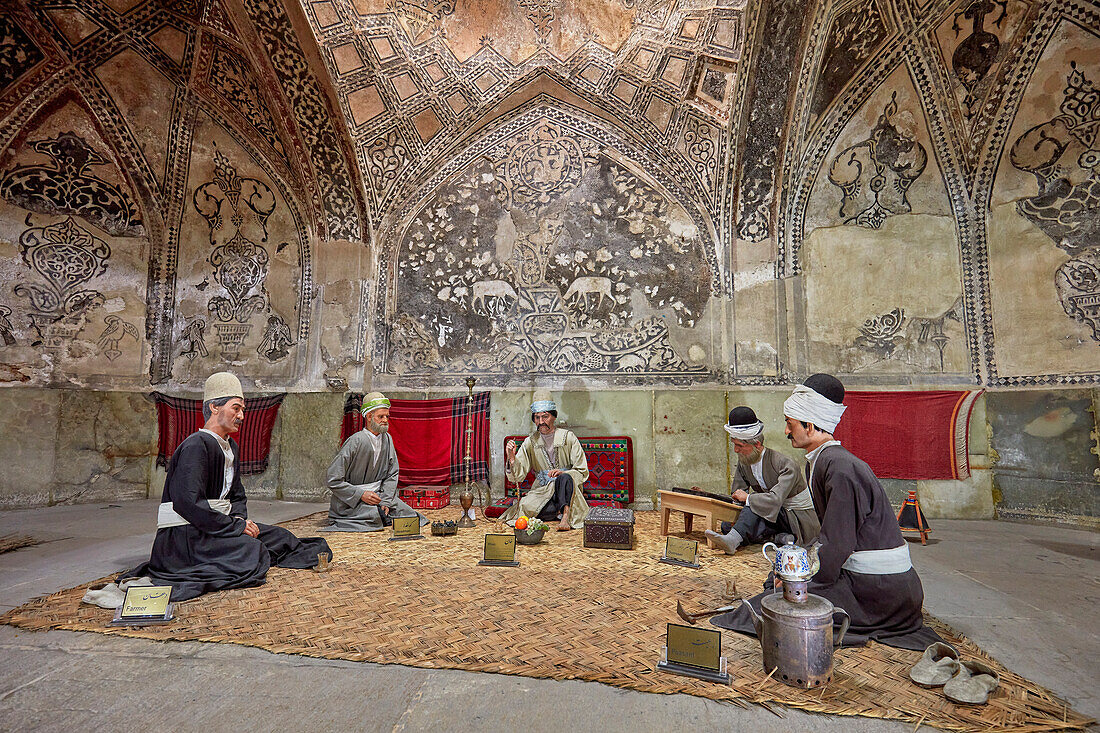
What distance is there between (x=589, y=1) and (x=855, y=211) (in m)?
4.41

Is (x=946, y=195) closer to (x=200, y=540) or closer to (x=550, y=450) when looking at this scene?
(x=550, y=450)

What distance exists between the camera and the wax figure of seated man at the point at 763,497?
4.26 metres

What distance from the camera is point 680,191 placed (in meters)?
7.48

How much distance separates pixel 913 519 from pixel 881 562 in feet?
10.2

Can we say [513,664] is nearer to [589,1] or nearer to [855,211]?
[855,211]

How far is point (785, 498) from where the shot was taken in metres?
4.32

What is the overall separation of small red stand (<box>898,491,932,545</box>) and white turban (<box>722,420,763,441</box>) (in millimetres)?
1666

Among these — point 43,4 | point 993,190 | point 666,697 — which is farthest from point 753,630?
point 43,4

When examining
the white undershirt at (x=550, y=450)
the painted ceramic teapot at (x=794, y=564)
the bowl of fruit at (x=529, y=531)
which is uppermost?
the white undershirt at (x=550, y=450)

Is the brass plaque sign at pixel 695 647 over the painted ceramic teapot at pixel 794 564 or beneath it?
beneath

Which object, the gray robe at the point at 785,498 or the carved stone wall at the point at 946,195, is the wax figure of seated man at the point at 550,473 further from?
the carved stone wall at the point at 946,195

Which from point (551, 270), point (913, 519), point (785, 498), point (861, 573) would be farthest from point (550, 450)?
point (861, 573)

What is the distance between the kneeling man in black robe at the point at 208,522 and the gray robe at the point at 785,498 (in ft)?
11.9

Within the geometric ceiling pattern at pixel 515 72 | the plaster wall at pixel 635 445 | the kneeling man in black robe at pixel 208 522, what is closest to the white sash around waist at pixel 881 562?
the kneeling man in black robe at pixel 208 522
